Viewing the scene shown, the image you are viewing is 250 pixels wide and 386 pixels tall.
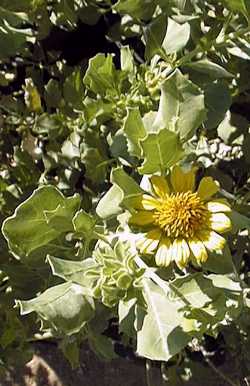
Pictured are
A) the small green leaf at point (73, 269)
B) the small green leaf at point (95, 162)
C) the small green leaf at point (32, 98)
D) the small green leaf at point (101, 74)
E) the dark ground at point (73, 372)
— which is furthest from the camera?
the dark ground at point (73, 372)

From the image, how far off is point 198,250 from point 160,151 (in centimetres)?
15

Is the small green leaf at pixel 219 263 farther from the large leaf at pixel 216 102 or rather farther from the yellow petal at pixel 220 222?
the large leaf at pixel 216 102

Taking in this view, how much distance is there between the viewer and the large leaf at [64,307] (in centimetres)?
120

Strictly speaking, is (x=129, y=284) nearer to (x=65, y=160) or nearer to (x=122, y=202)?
(x=122, y=202)

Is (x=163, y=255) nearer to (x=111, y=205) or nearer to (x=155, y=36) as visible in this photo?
(x=111, y=205)

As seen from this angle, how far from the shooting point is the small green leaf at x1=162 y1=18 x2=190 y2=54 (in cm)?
145

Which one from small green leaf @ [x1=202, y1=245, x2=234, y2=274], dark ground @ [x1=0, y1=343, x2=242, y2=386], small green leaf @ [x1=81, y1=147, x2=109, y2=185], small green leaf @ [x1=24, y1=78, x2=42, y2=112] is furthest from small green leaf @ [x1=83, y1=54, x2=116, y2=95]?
dark ground @ [x1=0, y1=343, x2=242, y2=386]

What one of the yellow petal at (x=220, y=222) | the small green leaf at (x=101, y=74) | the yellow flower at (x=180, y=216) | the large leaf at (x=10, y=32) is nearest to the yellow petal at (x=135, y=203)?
the yellow flower at (x=180, y=216)

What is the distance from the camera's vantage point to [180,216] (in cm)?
123

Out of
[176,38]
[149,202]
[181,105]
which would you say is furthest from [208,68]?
[149,202]

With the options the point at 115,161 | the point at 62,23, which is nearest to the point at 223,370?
the point at 115,161

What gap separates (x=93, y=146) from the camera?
1.57 m

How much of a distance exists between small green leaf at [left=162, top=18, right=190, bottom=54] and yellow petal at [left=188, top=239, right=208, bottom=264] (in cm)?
37

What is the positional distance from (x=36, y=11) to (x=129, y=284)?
70cm
